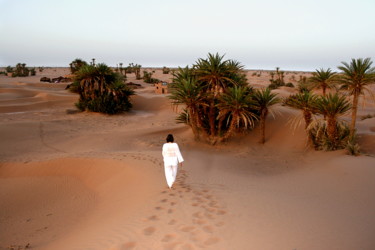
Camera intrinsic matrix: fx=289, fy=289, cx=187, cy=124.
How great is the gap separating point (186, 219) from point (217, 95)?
25.6ft

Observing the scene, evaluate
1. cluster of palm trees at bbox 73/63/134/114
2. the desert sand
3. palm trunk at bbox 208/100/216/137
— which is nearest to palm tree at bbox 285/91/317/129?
the desert sand

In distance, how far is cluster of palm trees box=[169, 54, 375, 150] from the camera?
10.2 meters

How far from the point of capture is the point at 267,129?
1406 cm

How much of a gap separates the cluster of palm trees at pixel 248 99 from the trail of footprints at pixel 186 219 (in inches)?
225

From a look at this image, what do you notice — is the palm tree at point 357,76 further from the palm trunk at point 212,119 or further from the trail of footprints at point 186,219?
the trail of footprints at point 186,219

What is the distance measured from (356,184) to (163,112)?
17215 mm

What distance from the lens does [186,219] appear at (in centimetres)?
508

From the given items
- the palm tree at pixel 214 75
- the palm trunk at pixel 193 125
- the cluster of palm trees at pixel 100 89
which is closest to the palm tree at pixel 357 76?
the palm tree at pixel 214 75

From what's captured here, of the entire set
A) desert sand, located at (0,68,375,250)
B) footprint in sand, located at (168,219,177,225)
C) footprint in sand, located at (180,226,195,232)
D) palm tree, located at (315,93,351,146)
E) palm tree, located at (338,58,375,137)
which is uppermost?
palm tree, located at (338,58,375,137)

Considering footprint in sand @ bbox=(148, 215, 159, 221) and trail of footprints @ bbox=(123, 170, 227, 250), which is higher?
trail of footprints @ bbox=(123, 170, 227, 250)

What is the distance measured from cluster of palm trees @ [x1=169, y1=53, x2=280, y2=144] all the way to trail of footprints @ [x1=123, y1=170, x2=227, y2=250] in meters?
5.59

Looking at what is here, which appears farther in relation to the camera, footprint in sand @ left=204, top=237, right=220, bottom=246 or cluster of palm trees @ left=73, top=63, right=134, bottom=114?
cluster of palm trees @ left=73, top=63, right=134, bottom=114

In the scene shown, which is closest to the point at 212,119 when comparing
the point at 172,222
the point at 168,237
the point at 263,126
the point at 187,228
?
the point at 263,126

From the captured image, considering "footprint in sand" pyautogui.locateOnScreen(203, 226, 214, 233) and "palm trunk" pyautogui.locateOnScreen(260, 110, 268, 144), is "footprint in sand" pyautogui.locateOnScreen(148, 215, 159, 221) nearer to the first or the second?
"footprint in sand" pyautogui.locateOnScreen(203, 226, 214, 233)
